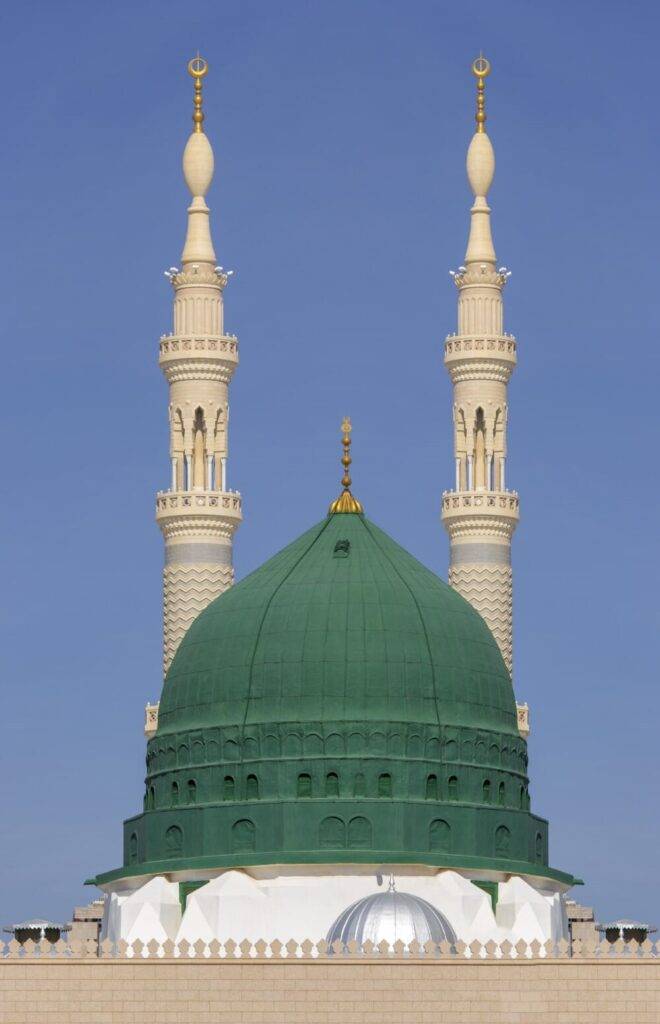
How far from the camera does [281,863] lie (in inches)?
2445

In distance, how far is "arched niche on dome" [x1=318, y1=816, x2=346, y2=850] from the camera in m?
62.6

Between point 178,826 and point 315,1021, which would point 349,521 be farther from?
point 315,1021

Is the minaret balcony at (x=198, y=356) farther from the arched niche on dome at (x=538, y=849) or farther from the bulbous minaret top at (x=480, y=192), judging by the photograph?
the arched niche on dome at (x=538, y=849)

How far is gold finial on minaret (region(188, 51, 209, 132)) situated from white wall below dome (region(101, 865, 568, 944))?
2135cm

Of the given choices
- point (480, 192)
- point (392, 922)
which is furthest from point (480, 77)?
point (392, 922)

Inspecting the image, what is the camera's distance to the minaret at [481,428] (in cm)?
7406

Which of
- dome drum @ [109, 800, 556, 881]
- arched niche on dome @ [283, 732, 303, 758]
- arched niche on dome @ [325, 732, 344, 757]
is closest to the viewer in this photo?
dome drum @ [109, 800, 556, 881]

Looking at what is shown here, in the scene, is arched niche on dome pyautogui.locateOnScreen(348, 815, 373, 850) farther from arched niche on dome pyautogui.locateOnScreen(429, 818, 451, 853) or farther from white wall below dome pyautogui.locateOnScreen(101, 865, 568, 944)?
arched niche on dome pyautogui.locateOnScreen(429, 818, 451, 853)

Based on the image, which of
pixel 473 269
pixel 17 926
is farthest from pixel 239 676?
pixel 473 269

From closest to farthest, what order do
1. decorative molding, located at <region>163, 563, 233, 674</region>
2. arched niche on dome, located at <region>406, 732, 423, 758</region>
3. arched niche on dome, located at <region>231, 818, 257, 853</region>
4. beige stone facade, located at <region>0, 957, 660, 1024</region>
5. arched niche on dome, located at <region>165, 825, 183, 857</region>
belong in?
beige stone facade, located at <region>0, 957, 660, 1024</region> → arched niche on dome, located at <region>231, 818, 257, 853</region> → arched niche on dome, located at <region>406, 732, 423, 758</region> → arched niche on dome, located at <region>165, 825, 183, 857</region> → decorative molding, located at <region>163, 563, 233, 674</region>

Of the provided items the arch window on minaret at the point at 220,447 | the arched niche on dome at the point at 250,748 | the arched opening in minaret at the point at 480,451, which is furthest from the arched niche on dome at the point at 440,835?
the arch window on minaret at the point at 220,447

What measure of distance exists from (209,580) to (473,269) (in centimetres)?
893

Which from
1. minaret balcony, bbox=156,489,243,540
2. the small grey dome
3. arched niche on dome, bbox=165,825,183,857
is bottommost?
the small grey dome

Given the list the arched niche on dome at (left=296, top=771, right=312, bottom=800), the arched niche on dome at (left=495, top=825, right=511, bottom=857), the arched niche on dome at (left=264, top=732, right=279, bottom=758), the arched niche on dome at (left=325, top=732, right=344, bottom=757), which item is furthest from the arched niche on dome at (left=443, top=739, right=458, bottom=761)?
the arched niche on dome at (left=264, top=732, right=279, bottom=758)
